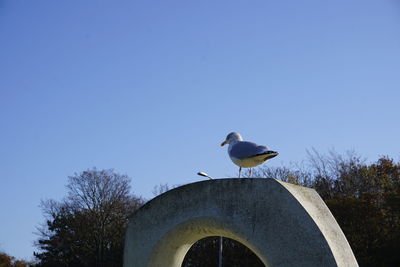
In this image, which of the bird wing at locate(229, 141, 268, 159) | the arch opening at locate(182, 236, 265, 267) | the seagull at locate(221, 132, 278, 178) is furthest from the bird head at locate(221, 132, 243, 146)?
the arch opening at locate(182, 236, 265, 267)

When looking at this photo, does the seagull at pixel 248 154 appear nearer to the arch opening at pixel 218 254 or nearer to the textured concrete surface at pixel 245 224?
the textured concrete surface at pixel 245 224

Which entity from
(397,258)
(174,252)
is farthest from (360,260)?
(174,252)

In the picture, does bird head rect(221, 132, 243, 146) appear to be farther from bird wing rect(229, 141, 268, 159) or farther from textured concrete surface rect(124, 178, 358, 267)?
textured concrete surface rect(124, 178, 358, 267)

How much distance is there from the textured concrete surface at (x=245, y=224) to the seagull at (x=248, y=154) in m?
0.36

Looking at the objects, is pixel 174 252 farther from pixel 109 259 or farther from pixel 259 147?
pixel 109 259

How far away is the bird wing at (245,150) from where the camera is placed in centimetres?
757

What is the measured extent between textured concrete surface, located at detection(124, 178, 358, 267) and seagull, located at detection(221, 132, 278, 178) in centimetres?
36

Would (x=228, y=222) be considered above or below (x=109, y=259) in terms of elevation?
below

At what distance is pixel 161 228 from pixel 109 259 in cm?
2167

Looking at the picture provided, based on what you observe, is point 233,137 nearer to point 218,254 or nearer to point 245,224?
point 245,224

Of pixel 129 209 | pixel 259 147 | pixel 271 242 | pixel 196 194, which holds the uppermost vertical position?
pixel 129 209

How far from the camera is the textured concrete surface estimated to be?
269 inches

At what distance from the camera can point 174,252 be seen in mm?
8453

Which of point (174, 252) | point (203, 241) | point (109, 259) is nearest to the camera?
point (174, 252)
